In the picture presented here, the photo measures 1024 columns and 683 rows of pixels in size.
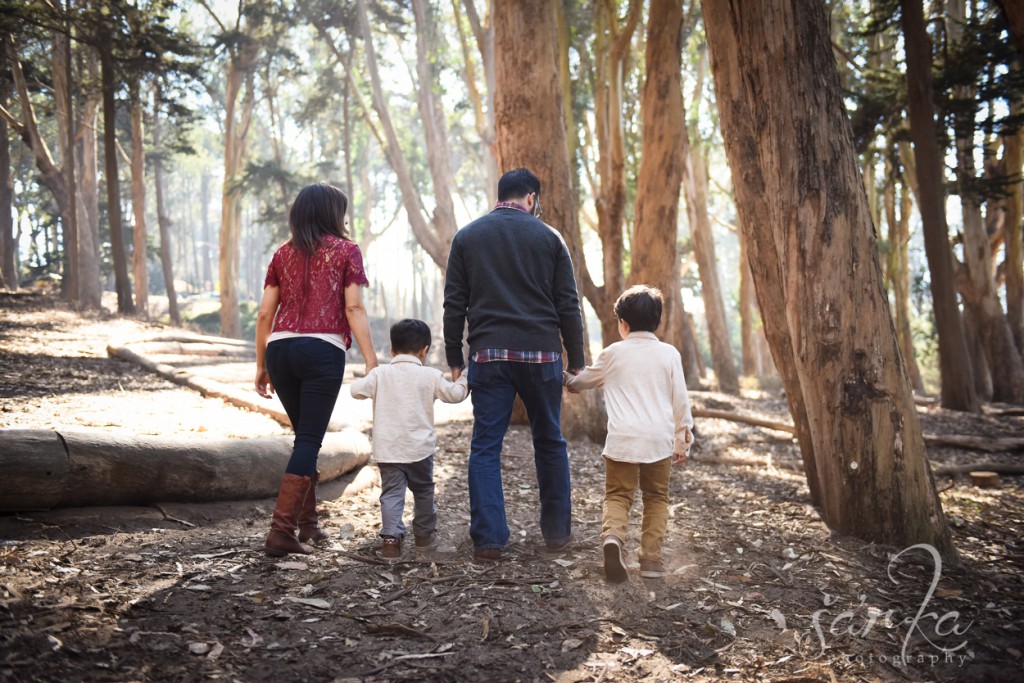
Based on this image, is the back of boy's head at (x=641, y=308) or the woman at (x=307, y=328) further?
the back of boy's head at (x=641, y=308)

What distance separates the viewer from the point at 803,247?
14.4 ft

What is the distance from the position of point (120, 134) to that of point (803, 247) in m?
31.8

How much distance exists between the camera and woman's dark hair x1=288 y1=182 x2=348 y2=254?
12.7 feet

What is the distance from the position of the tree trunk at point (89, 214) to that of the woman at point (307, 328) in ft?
57.9

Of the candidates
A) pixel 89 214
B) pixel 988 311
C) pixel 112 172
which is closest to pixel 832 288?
pixel 988 311

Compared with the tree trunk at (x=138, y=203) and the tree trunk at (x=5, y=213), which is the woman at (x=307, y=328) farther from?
the tree trunk at (x=5, y=213)

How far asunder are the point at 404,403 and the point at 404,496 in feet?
1.68

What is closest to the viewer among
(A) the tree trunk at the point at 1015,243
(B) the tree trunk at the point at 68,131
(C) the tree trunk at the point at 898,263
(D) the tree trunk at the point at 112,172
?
(A) the tree trunk at the point at 1015,243

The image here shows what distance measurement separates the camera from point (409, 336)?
13.3ft

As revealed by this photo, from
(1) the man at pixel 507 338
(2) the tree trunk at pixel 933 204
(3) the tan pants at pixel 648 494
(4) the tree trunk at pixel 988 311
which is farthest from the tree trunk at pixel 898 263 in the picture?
(1) the man at pixel 507 338

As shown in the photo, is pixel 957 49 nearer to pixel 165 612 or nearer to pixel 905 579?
pixel 905 579

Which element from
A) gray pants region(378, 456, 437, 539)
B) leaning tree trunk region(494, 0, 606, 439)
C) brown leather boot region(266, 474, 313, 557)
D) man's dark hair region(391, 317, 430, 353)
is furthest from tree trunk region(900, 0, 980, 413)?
brown leather boot region(266, 474, 313, 557)

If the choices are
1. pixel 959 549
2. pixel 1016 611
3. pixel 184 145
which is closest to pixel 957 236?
pixel 959 549

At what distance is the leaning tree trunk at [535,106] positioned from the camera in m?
7.24
